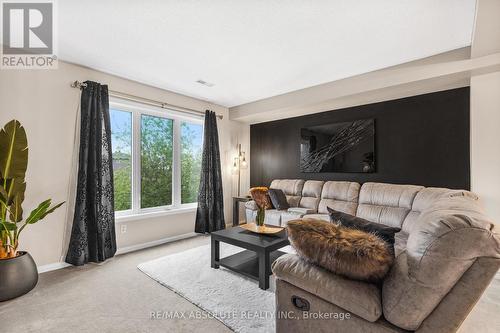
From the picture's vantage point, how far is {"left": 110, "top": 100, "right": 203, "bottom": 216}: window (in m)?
3.65

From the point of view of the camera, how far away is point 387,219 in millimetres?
3170

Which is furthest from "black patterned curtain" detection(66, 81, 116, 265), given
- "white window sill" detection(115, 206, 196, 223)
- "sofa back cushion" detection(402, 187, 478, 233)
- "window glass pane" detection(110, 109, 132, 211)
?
"sofa back cushion" detection(402, 187, 478, 233)

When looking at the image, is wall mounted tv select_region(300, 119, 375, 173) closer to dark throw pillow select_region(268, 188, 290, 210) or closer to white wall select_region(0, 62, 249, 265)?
dark throw pillow select_region(268, 188, 290, 210)

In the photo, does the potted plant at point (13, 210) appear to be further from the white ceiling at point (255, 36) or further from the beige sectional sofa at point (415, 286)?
the beige sectional sofa at point (415, 286)

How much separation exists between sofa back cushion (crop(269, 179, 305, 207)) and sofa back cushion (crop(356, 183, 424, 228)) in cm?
110

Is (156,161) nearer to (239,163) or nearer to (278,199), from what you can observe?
(239,163)

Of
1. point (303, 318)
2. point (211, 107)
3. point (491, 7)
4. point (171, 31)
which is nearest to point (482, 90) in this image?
point (491, 7)

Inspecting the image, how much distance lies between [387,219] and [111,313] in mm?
3219

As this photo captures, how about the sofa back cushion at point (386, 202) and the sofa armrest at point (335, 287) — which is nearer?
the sofa armrest at point (335, 287)

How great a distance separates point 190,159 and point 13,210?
8.40 ft

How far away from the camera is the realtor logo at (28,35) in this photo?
6.79 feet

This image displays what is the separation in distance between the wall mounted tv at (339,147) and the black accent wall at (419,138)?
0.34ft

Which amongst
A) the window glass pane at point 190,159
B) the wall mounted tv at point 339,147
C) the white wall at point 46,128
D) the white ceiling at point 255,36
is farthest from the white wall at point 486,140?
the white wall at point 46,128

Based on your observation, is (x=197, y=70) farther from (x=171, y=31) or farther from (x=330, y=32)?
(x=330, y=32)
